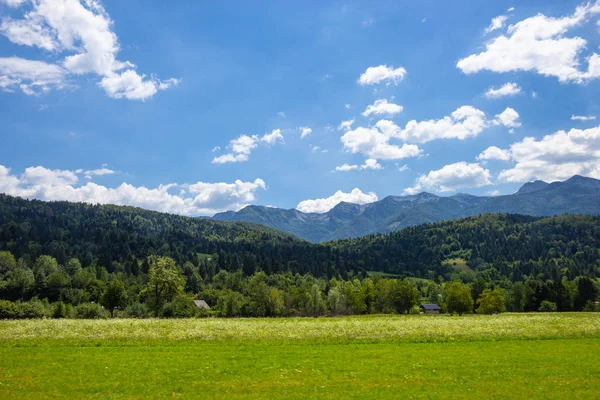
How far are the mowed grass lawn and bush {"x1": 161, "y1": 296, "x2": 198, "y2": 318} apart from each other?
48.3 m

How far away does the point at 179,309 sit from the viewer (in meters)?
100

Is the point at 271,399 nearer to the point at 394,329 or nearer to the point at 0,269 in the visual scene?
the point at 394,329

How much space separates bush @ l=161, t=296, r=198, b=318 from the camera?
96.1m

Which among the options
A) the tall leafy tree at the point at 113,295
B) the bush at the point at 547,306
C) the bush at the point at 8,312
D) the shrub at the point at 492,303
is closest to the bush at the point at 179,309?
the tall leafy tree at the point at 113,295

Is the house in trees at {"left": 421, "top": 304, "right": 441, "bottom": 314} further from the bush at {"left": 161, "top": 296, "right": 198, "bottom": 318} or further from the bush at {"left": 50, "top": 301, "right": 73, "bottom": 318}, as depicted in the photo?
the bush at {"left": 50, "top": 301, "right": 73, "bottom": 318}

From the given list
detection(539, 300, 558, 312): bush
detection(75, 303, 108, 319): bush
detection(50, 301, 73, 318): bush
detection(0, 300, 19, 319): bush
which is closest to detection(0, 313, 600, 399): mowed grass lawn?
detection(0, 300, 19, 319): bush

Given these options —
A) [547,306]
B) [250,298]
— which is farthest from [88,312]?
[547,306]

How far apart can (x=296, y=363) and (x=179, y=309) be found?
7881cm

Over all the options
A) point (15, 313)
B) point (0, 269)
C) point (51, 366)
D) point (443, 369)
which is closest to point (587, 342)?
point (443, 369)

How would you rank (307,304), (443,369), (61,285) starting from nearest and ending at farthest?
1. (443,369)
2. (307,304)
3. (61,285)

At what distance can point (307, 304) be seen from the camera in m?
137

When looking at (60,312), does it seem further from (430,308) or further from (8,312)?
(430,308)

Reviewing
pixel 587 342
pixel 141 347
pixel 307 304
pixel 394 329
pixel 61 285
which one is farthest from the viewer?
pixel 61 285

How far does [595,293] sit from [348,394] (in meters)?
146
